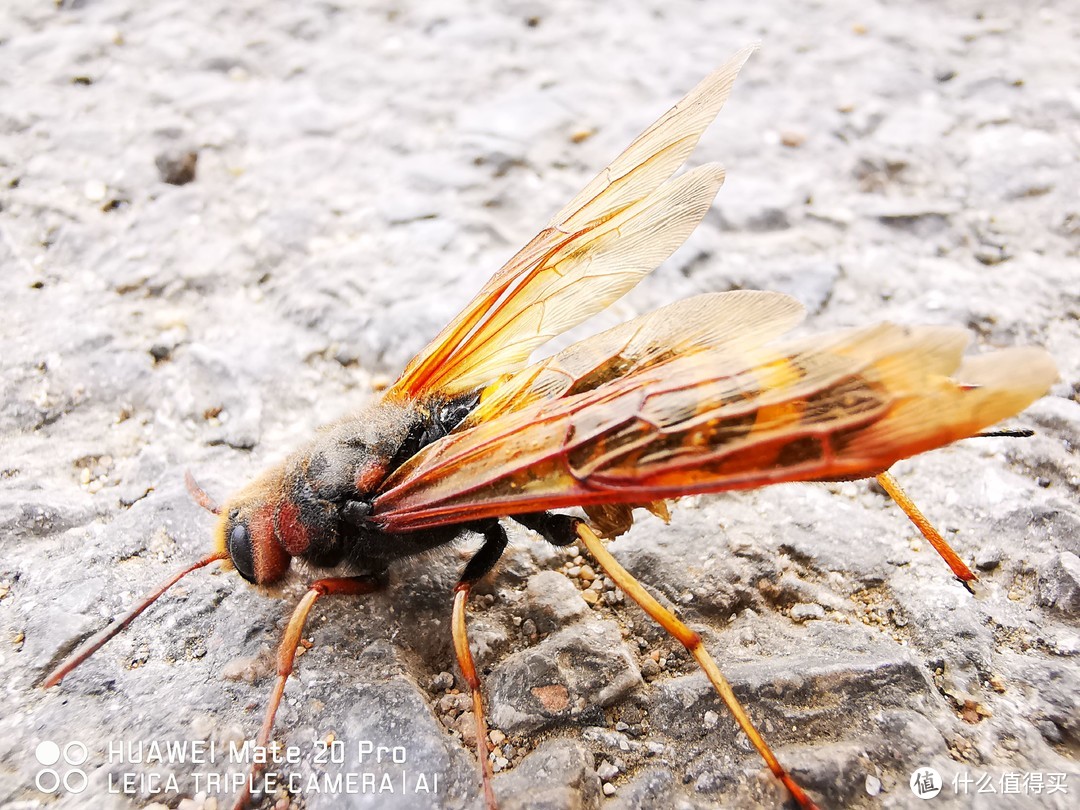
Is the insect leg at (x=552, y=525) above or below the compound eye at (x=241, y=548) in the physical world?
below

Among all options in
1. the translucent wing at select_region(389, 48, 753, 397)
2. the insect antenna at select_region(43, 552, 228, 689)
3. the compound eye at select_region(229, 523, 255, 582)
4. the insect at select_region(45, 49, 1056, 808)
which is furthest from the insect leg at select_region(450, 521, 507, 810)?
the insect antenna at select_region(43, 552, 228, 689)

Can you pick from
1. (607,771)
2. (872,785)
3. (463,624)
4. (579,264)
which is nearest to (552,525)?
(463,624)

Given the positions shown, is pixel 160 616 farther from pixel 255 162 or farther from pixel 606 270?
pixel 255 162

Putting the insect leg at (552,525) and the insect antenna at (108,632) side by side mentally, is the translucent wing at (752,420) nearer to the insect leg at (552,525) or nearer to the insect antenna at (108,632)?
the insect leg at (552,525)

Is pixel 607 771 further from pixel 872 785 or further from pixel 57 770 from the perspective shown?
pixel 57 770

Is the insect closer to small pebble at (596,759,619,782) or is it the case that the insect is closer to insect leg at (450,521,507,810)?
insect leg at (450,521,507,810)

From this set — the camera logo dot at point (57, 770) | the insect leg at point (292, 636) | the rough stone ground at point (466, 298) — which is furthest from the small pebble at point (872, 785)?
the camera logo dot at point (57, 770)
